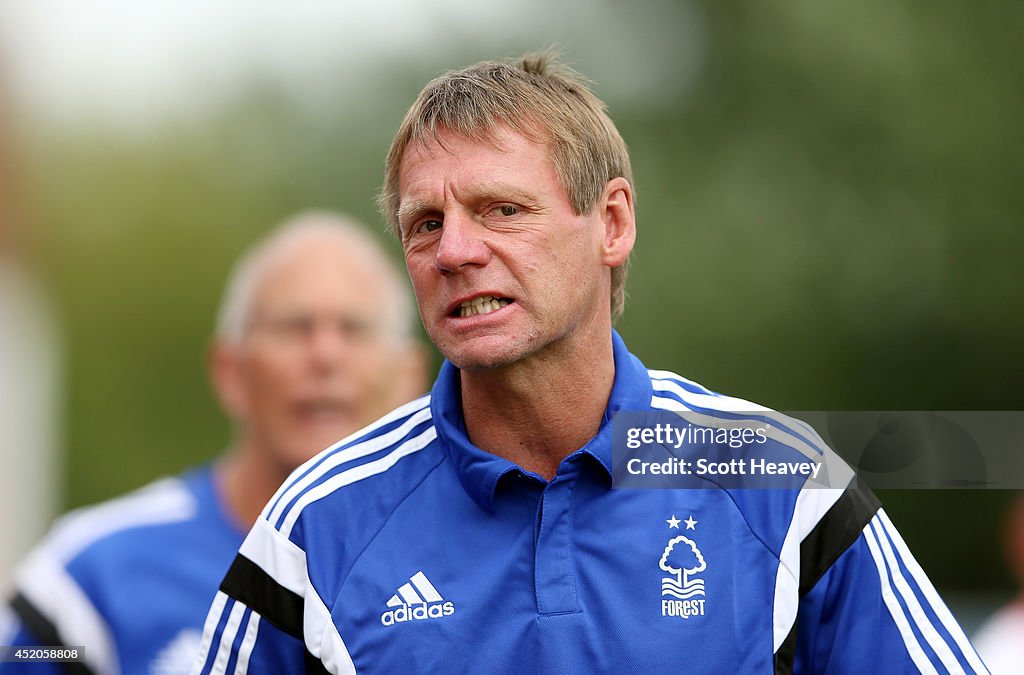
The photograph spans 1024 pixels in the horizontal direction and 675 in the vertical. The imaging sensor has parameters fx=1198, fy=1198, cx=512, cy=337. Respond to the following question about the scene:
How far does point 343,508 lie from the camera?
6.05 feet

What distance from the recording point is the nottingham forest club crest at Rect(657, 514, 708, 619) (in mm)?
1756

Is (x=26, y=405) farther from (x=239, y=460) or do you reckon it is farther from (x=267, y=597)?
(x=267, y=597)

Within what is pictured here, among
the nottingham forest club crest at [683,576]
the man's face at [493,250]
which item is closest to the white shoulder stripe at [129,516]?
the man's face at [493,250]

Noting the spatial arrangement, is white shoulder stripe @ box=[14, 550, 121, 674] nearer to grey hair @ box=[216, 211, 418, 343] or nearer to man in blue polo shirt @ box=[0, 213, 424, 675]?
man in blue polo shirt @ box=[0, 213, 424, 675]

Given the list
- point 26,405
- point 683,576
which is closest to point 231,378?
point 26,405

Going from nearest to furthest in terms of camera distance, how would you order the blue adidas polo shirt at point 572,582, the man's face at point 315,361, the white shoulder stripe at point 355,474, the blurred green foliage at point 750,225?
the blue adidas polo shirt at point 572,582
the white shoulder stripe at point 355,474
the man's face at point 315,361
the blurred green foliage at point 750,225

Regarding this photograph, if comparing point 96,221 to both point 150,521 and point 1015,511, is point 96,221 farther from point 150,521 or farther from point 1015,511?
point 1015,511

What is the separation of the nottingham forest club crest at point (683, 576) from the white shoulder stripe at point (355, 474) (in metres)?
0.42

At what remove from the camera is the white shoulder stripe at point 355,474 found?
184 cm

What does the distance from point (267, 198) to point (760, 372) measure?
2815 millimetres

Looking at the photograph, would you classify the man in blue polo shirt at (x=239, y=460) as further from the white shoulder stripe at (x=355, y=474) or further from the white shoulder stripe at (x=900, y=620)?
the white shoulder stripe at (x=900, y=620)

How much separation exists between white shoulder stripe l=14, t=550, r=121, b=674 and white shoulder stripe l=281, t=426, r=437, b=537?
1787 millimetres

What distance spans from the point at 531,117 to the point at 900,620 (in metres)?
0.95

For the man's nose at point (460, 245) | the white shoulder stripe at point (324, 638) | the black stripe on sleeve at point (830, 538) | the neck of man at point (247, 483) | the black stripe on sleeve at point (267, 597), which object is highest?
the man's nose at point (460, 245)
